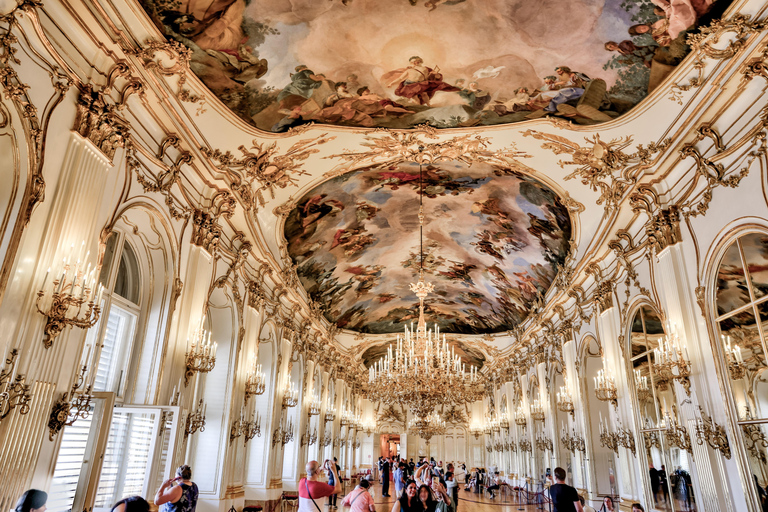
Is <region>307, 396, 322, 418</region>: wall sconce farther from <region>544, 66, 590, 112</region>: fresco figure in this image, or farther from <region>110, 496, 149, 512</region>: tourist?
<region>110, 496, 149, 512</region>: tourist

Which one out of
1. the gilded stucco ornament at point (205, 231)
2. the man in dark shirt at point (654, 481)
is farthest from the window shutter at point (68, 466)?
the man in dark shirt at point (654, 481)

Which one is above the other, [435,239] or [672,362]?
[435,239]

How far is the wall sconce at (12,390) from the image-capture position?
460cm

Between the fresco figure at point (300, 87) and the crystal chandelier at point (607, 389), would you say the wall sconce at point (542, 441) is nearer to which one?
the crystal chandelier at point (607, 389)

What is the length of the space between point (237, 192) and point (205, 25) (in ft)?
12.0

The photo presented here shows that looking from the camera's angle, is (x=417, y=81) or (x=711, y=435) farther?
(x=417, y=81)

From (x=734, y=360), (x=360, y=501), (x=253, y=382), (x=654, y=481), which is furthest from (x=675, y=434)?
(x=253, y=382)

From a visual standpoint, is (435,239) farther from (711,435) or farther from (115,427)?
(115,427)

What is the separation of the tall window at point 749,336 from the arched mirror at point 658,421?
4.55ft

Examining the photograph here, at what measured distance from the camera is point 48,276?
518 centimetres

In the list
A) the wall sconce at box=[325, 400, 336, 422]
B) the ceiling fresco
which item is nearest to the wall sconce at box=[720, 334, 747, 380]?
the ceiling fresco

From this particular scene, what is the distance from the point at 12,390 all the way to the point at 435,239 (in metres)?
13.5

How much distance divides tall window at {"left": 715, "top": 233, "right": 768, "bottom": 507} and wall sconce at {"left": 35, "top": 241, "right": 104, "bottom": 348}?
25.2 feet

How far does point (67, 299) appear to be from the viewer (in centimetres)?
518
